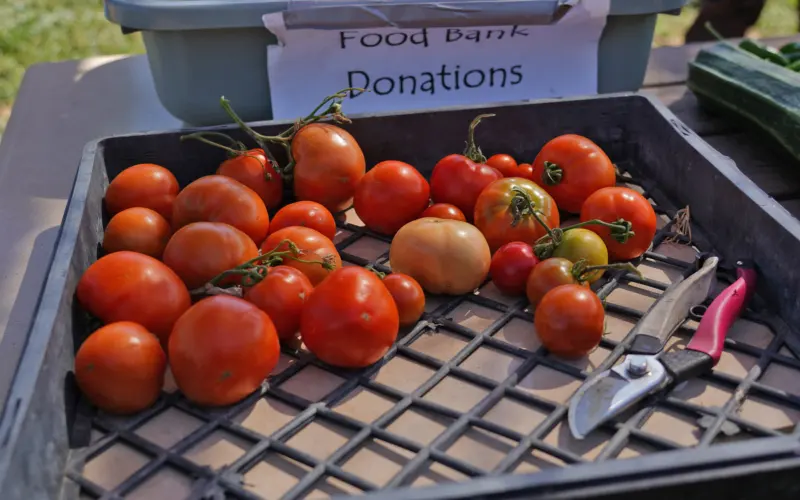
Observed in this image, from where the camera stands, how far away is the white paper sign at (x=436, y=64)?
1278mm

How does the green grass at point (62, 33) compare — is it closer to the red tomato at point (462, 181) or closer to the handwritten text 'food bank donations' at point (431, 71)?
the handwritten text 'food bank donations' at point (431, 71)

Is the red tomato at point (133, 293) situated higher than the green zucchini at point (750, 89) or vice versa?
the red tomato at point (133, 293)

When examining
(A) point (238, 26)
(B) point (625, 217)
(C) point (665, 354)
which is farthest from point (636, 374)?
(A) point (238, 26)

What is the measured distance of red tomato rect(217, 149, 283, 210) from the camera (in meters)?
1.08

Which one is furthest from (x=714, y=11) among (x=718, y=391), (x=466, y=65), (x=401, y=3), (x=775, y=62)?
A: (x=718, y=391)

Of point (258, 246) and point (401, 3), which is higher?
point (401, 3)

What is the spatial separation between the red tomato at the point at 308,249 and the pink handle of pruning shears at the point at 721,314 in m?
0.40

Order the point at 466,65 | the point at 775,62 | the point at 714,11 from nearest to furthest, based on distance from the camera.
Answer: the point at 466,65
the point at 775,62
the point at 714,11

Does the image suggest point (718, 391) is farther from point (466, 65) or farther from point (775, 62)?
point (775, 62)

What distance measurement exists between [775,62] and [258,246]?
101 centimetres

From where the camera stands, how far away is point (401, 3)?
122cm

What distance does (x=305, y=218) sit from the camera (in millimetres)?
1031

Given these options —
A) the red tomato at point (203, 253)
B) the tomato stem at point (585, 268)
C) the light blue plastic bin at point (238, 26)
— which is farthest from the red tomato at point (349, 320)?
the light blue plastic bin at point (238, 26)

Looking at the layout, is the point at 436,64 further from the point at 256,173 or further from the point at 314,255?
the point at 314,255
